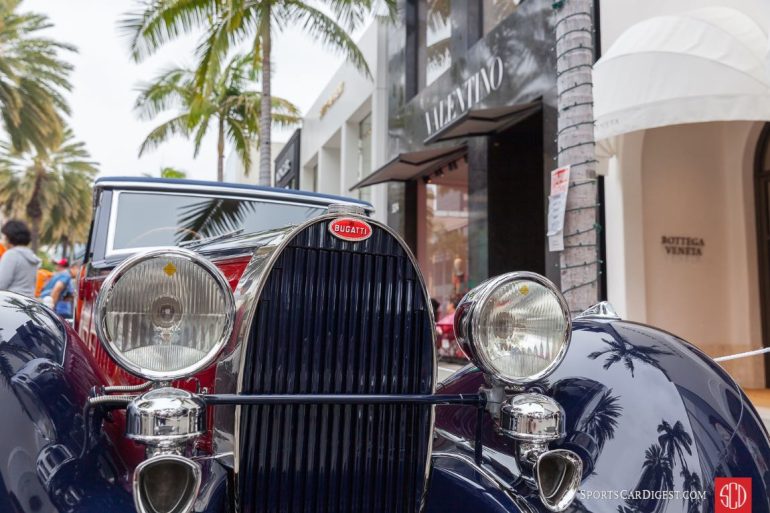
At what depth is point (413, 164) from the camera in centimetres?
1098

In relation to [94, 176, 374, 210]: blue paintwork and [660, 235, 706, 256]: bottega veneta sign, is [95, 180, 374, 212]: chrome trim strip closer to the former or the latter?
[94, 176, 374, 210]: blue paintwork

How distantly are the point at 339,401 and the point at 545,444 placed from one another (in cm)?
48

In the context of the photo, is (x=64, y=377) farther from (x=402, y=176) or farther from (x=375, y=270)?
(x=402, y=176)

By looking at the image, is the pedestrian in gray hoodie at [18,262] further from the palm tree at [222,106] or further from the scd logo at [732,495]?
the palm tree at [222,106]

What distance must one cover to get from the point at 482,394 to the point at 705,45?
5257 mm

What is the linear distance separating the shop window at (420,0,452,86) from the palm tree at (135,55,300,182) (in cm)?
601

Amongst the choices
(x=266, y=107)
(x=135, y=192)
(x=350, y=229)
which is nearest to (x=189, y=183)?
(x=135, y=192)

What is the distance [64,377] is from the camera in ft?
4.96

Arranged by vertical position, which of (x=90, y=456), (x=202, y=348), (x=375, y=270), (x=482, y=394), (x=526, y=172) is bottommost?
(x=90, y=456)

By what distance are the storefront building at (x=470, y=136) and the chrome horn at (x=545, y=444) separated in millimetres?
6135

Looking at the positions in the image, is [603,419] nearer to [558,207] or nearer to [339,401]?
[339,401]

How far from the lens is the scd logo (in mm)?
1496

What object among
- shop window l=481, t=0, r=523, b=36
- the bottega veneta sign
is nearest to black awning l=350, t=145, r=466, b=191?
shop window l=481, t=0, r=523, b=36

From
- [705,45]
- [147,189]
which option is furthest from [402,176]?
[147,189]
